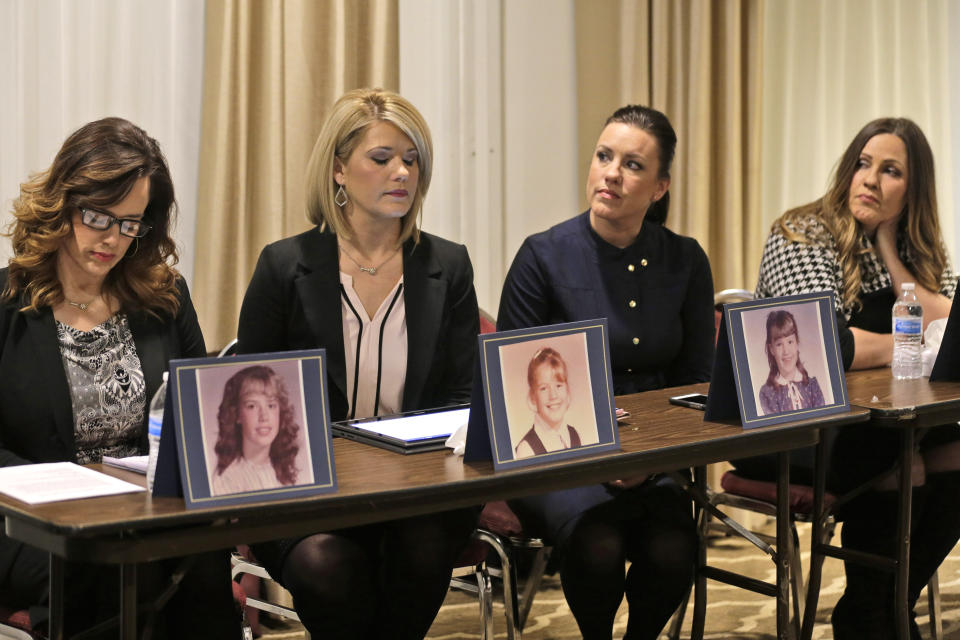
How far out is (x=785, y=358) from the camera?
2229 mm

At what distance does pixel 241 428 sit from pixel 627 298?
4.49 feet

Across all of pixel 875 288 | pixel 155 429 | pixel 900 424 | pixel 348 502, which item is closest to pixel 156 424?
pixel 155 429

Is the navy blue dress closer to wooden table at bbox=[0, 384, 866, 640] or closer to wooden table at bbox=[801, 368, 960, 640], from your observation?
wooden table at bbox=[801, 368, 960, 640]

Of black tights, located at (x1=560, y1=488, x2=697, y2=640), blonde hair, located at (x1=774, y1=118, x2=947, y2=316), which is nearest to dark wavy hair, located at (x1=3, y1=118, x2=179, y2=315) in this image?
black tights, located at (x1=560, y1=488, x2=697, y2=640)

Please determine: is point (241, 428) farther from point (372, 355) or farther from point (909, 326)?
point (909, 326)

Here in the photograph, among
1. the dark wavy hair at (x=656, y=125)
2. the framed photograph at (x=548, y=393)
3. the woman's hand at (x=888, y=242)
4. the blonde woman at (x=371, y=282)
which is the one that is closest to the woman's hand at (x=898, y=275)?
the woman's hand at (x=888, y=242)

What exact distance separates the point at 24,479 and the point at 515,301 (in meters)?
1.35

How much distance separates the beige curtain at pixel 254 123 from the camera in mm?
3355

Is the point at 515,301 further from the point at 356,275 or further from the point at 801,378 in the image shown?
the point at 801,378

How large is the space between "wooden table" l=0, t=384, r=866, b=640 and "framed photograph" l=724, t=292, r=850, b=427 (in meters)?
0.05

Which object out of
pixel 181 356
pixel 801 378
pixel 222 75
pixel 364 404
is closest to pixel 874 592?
pixel 801 378

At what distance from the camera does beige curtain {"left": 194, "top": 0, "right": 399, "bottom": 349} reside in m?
3.36

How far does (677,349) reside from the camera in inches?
109

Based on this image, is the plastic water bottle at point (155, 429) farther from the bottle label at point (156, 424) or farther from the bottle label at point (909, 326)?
the bottle label at point (909, 326)
